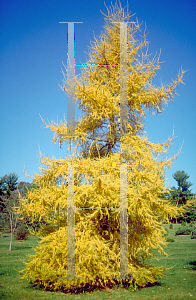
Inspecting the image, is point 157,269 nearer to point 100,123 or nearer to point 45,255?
point 45,255

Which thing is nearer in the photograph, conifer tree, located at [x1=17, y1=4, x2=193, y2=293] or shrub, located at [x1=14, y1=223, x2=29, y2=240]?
conifer tree, located at [x1=17, y1=4, x2=193, y2=293]

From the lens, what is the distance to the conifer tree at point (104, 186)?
6.05 meters

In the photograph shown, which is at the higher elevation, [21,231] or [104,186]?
[104,186]

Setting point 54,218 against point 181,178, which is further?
point 181,178

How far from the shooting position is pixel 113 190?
6.21 m

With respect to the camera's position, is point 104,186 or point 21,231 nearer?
point 104,186

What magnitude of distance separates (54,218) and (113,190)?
6.92 ft

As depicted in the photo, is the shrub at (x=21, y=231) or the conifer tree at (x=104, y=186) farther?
Answer: the shrub at (x=21, y=231)

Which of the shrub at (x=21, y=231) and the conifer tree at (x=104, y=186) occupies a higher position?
the conifer tree at (x=104, y=186)

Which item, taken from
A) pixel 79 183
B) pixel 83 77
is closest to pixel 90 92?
pixel 83 77

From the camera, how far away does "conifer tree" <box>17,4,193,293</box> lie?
6051 millimetres

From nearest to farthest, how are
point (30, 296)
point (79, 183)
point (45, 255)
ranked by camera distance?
1. point (30, 296)
2. point (45, 255)
3. point (79, 183)

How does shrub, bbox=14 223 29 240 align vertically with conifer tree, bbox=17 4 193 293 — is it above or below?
below

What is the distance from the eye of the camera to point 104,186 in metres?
5.99
